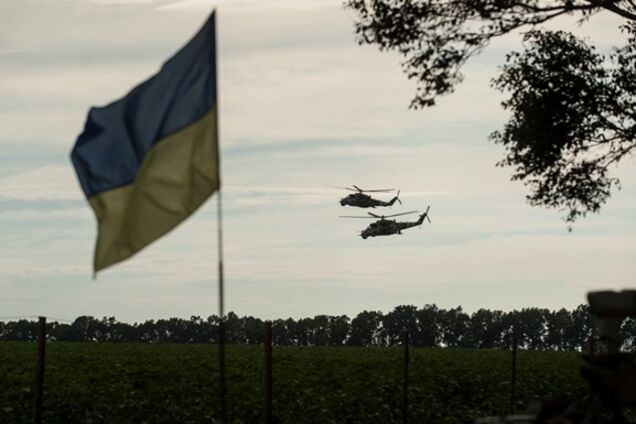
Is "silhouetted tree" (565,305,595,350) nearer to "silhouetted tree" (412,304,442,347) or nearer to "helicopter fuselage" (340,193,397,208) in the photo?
"silhouetted tree" (412,304,442,347)

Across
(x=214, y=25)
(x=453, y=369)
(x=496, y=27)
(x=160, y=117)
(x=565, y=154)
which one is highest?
(x=496, y=27)

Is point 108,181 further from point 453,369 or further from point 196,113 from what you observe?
point 453,369

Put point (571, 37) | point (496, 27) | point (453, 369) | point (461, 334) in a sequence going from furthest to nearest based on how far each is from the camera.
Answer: point (461, 334) < point (453, 369) < point (571, 37) < point (496, 27)

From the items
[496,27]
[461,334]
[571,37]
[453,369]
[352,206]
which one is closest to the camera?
[496,27]

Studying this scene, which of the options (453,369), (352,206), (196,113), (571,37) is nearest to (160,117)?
(196,113)

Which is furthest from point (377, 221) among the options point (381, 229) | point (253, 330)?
point (253, 330)

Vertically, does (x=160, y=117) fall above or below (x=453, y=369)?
above

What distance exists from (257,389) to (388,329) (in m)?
105

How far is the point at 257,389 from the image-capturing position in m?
32.0

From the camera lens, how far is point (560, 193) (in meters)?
37.9

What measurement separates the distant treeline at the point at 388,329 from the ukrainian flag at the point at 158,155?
101410mm

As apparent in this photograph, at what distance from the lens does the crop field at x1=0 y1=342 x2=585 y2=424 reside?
1105 inches

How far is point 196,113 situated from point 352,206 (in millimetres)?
64556

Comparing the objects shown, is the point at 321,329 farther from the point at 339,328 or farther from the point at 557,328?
the point at 557,328
